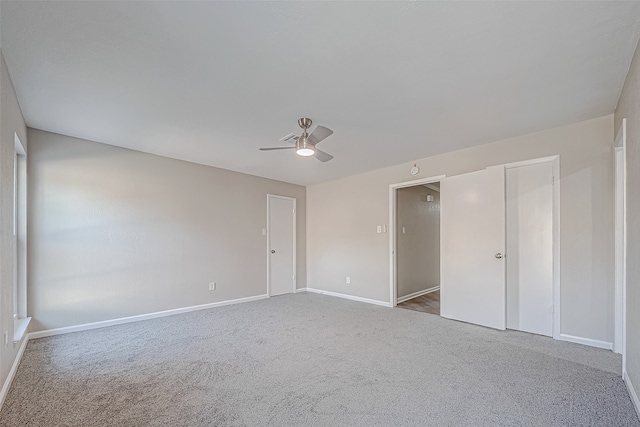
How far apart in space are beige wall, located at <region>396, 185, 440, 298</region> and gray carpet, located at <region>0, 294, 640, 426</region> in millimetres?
1764

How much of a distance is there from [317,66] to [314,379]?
97.7 inches

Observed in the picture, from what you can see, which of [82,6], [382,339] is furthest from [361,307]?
[82,6]

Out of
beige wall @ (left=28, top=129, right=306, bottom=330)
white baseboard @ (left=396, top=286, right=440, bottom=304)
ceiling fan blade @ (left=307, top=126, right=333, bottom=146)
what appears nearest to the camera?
ceiling fan blade @ (left=307, top=126, right=333, bottom=146)

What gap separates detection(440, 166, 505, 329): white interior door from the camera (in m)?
3.77

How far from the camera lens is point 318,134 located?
284cm

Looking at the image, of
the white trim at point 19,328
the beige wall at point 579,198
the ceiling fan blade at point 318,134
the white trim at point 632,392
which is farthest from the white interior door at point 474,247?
the white trim at point 19,328

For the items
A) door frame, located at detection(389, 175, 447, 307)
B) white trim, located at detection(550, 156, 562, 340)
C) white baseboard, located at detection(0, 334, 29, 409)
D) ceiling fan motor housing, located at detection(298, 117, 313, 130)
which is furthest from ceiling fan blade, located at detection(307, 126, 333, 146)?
white baseboard, located at detection(0, 334, 29, 409)

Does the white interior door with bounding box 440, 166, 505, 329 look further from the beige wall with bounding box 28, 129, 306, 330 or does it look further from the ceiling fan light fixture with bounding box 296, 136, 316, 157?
the beige wall with bounding box 28, 129, 306, 330

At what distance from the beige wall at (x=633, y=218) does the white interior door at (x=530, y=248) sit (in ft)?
3.98

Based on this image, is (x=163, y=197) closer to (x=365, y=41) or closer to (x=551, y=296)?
(x=365, y=41)

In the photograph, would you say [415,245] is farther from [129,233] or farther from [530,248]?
[129,233]

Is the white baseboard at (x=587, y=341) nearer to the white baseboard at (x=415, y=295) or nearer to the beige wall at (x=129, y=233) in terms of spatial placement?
the white baseboard at (x=415, y=295)

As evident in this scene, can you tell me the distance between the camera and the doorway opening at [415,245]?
201 inches

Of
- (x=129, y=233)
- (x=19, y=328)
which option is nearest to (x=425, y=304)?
(x=129, y=233)
